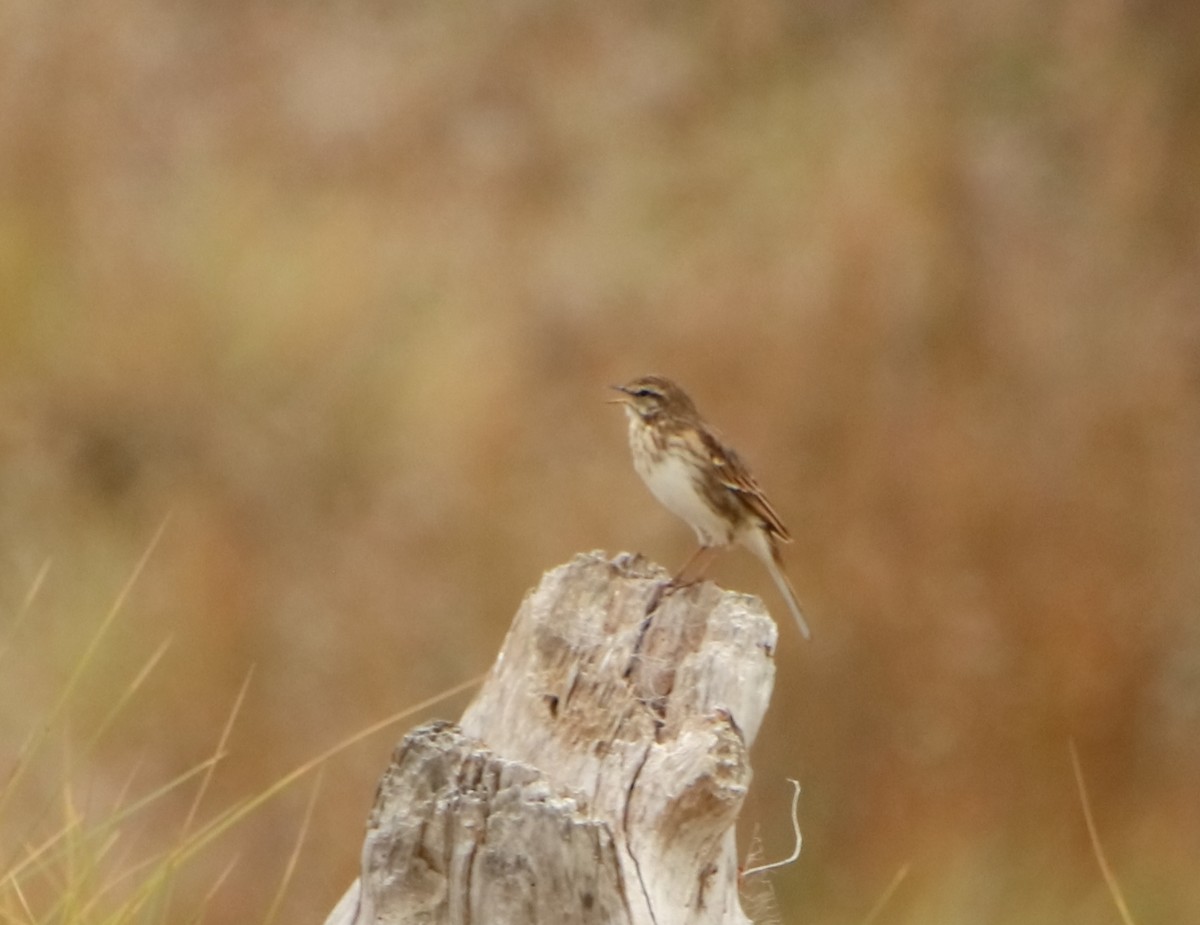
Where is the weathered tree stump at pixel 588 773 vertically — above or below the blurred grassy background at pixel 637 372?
below

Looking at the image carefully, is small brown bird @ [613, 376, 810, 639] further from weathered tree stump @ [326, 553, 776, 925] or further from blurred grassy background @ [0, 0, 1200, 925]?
blurred grassy background @ [0, 0, 1200, 925]

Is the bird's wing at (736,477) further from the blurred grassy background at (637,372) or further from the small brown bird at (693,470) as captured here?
the blurred grassy background at (637,372)

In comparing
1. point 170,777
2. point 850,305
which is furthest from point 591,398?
point 170,777

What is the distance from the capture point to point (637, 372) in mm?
9586

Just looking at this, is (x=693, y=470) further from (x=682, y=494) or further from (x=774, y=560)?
(x=774, y=560)

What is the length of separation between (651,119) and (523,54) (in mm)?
987

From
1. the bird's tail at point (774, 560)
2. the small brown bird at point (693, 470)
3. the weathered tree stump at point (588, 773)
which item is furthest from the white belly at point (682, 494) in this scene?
the weathered tree stump at point (588, 773)

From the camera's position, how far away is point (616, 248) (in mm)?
11219

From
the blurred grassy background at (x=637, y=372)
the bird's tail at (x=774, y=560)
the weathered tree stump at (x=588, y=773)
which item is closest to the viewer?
the weathered tree stump at (x=588, y=773)

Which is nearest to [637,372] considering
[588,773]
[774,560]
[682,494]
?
[774,560]

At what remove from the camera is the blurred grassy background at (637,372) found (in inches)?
340

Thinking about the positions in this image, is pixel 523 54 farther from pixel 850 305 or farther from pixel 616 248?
A: pixel 850 305

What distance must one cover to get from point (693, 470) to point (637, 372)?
13.8ft

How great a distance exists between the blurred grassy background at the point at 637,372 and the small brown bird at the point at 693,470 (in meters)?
2.88
